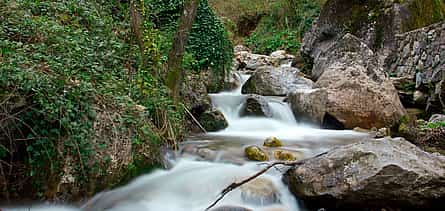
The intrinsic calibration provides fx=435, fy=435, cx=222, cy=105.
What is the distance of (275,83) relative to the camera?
950cm

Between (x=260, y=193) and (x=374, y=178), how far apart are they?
1091mm

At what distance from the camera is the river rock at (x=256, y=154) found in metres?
5.08

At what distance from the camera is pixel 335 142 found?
6137 mm

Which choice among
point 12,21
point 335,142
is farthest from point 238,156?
point 12,21

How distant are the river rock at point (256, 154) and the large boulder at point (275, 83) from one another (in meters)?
4.24

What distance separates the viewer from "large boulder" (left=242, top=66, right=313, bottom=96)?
9414 mm

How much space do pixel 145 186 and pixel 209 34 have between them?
4.51m

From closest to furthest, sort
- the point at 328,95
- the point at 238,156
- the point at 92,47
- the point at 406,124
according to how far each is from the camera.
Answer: the point at 92,47, the point at 238,156, the point at 406,124, the point at 328,95

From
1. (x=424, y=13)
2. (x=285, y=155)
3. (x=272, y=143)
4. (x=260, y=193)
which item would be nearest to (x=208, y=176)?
(x=260, y=193)

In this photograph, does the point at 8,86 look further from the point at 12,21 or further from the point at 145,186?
the point at 145,186

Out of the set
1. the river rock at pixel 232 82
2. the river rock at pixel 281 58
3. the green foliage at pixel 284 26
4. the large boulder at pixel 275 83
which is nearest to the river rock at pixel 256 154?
the large boulder at pixel 275 83

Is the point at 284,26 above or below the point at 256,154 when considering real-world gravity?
above

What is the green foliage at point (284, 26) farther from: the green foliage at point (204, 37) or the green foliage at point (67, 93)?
the green foliage at point (67, 93)

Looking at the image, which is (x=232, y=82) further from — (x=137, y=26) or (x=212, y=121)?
(x=137, y=26)
